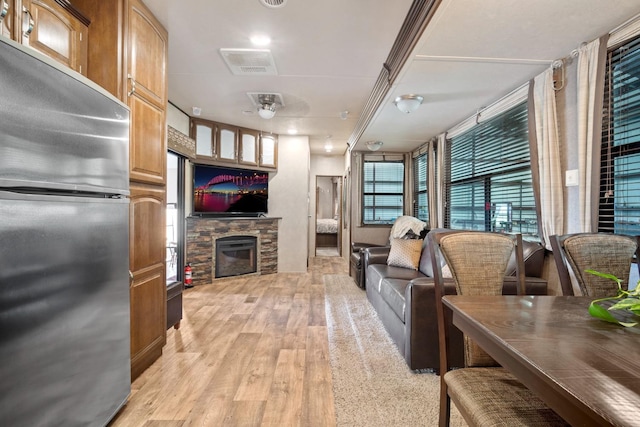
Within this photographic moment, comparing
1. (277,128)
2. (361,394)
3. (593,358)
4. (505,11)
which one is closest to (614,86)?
(505,11)

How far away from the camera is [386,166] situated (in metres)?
5.64

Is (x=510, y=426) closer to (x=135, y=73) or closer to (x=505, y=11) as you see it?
(x=505, y=11)

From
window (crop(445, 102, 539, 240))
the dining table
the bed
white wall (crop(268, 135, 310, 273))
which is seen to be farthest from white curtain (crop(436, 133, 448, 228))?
the bed

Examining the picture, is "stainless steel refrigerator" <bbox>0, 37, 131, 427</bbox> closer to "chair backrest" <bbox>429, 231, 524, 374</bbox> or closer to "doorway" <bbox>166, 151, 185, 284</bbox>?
"chair backrest" <bbox>429, 231, 524, 374</bbox>

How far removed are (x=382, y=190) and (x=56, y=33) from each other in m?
4.82

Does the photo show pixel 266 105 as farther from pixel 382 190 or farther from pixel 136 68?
pixel 382 190

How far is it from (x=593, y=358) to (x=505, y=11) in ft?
5.63

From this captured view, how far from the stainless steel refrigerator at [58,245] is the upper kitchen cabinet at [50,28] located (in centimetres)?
40

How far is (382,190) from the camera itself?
564 cm

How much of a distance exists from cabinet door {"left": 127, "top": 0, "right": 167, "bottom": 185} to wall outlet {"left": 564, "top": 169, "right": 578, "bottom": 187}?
9.74ft

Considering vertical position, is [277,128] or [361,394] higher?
[277,128]

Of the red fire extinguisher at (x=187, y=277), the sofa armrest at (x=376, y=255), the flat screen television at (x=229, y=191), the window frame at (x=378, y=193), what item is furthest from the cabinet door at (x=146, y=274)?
the window frame at (x=378, y=193)

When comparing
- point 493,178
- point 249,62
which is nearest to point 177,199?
point 249,62

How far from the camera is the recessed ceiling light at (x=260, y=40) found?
2.48 meters
